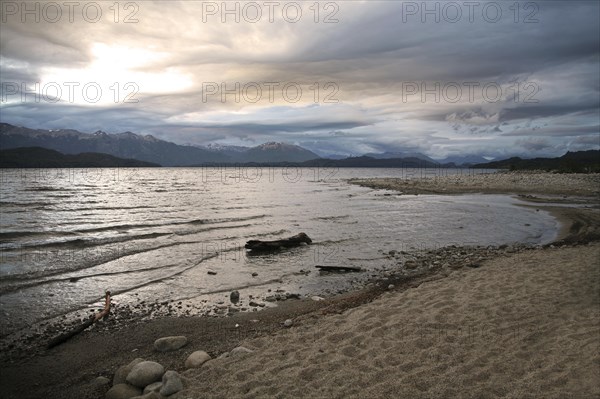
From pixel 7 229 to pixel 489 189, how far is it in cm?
6059

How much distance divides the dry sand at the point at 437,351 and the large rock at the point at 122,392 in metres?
0.95

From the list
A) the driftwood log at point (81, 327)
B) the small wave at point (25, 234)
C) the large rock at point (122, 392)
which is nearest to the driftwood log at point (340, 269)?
the driftwood log at point (81, 327)

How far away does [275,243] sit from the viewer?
19.6 meters

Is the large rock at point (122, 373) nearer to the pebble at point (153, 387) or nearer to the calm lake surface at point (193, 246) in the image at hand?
the pebble at point (153, 387)

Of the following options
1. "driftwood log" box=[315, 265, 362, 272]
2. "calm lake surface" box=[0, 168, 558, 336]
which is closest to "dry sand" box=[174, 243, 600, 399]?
"calm lake surface" box=[0, 168, 558, 336]

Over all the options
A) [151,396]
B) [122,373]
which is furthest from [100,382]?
[151,396]

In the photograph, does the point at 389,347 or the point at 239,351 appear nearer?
the point at 389,347

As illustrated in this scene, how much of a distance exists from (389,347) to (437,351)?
922 millimetres

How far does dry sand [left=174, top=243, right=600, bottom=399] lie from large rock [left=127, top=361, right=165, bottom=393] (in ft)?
1.99

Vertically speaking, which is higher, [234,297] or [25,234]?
[25,234]

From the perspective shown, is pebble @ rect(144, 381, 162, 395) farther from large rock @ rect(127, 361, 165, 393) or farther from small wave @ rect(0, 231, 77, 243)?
small wave @ rect(0, 231, 77, 243)

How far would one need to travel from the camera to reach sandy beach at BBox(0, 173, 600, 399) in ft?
20.4

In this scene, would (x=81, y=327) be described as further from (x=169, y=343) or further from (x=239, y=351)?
(x=239, y=351)

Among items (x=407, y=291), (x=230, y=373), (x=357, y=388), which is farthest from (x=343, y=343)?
(x=407, y=291)
